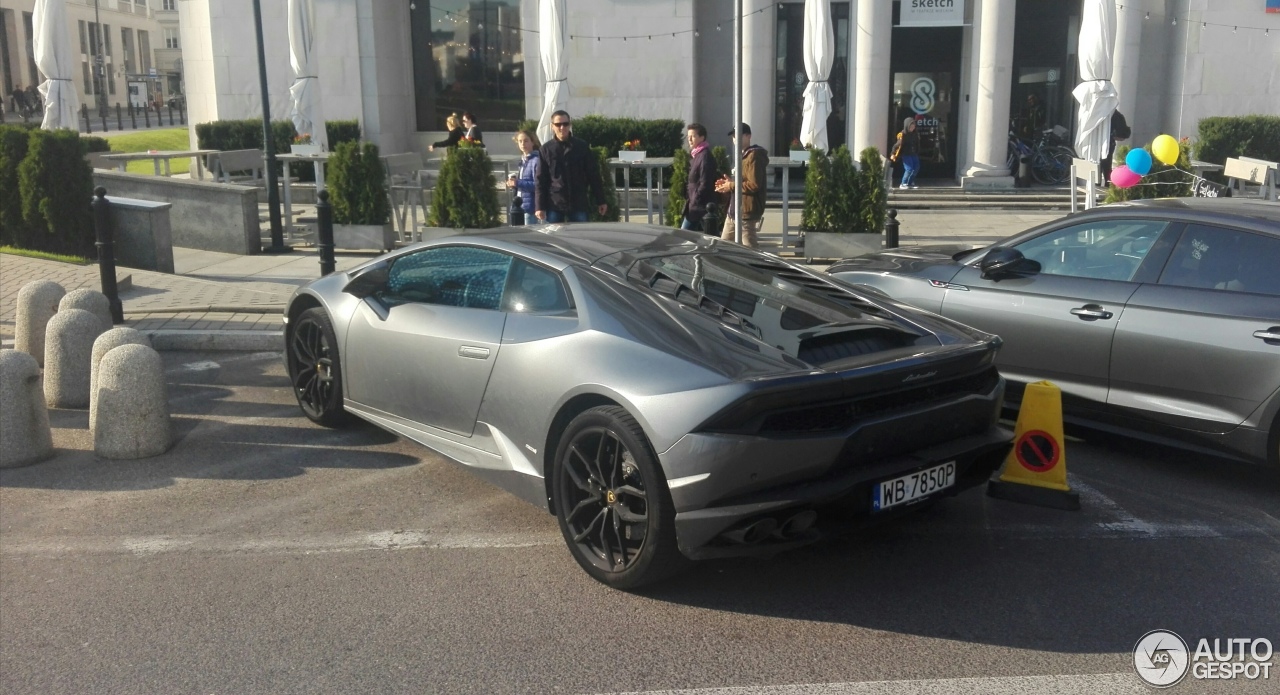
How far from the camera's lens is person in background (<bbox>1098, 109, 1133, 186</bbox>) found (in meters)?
18.1

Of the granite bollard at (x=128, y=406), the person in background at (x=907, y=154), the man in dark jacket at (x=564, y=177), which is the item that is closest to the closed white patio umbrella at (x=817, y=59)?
the person in background at (x=907, y=154)

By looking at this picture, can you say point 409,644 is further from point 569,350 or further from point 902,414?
point 902,414

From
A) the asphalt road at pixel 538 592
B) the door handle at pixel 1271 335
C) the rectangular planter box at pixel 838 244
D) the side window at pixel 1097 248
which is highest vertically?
the side window at pixel 1097 248

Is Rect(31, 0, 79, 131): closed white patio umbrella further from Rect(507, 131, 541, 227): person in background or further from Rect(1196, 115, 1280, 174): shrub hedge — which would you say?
Rect(1196, 115, 1280, 174): shrub hedge

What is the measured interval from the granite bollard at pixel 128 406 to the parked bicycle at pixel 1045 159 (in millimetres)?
18769

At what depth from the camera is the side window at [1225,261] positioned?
19.1 ft

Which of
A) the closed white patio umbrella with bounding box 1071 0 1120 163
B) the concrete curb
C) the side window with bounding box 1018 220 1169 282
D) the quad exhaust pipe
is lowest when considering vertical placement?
the concrete curb

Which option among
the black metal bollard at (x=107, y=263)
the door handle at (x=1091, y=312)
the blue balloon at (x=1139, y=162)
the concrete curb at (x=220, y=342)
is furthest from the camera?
the blue balloon at (x=1139, y=162)

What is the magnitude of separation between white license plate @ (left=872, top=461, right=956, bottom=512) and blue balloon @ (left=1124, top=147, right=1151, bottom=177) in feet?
33.3

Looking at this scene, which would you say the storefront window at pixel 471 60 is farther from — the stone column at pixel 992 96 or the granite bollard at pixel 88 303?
the granite bollard at pixel 88 303

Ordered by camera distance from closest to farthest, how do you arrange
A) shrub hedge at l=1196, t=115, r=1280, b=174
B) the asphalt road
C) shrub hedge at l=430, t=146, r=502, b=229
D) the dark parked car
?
the asphalt road, the dark parked car, shrub hedge at l=430, t=146, r=502, b=229, shrub hedge at l=1196, t=115, r=1280, b=174

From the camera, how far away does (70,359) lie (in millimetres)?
7785

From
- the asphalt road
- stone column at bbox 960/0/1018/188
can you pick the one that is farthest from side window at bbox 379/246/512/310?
stone column at bbox 960/0/1018/188

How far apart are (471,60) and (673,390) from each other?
20771 mm
